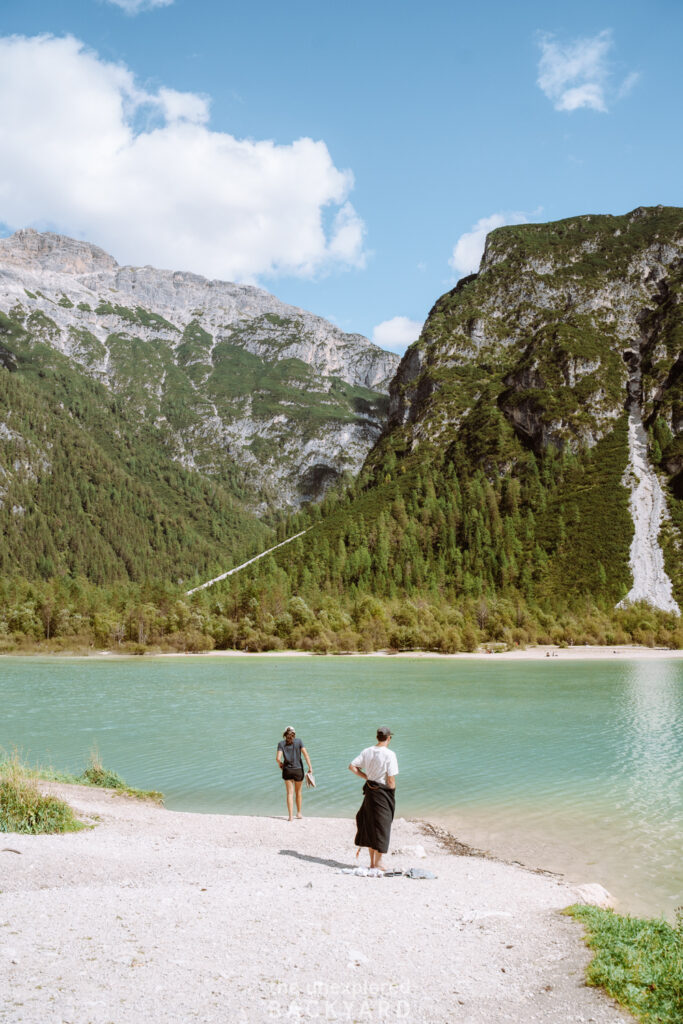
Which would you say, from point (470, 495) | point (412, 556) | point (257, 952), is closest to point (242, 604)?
point (412, 556)

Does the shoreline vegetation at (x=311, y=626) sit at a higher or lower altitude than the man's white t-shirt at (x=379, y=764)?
lower

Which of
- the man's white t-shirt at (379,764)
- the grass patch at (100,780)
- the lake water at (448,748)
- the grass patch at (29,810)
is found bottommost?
the lake water at (448,748)

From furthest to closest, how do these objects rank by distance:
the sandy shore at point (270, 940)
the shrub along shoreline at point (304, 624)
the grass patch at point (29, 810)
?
the shrub along shoreline at point (304, 624), the grass patch at point (29, 810), the sandy shore at point (270, 940)

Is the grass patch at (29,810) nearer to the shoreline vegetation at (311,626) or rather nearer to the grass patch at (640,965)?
the grass patch at (640,965)

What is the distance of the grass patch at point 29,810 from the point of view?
49.6 feet

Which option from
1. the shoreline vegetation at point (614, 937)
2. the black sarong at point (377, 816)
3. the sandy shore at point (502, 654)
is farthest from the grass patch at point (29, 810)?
the sandy shore at point (502, 654)

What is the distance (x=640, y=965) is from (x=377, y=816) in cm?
611

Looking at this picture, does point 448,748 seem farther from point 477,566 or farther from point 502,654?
point 477,566

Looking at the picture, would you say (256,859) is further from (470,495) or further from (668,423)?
(668,423)

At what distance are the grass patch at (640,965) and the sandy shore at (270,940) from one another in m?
0.23

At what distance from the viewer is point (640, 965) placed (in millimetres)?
7555

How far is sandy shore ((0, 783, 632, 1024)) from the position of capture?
6.67 metres

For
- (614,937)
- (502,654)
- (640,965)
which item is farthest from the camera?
(502,654)

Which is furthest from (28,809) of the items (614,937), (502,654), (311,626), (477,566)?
(477,566)
